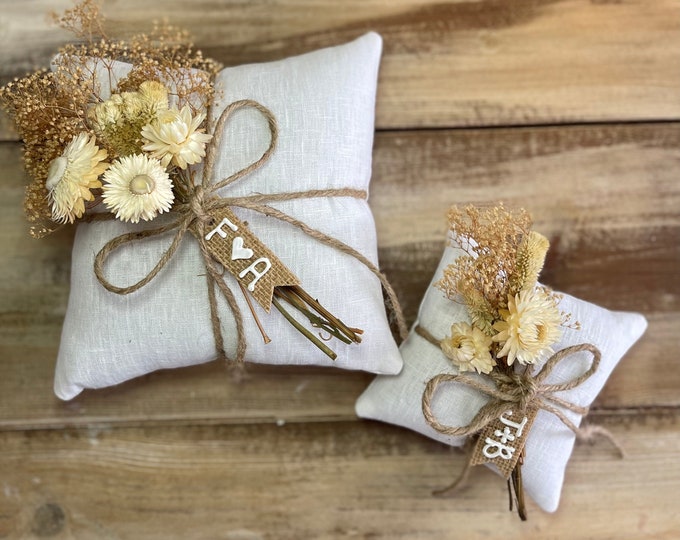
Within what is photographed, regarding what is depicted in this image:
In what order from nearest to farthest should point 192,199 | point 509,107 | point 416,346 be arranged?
point 192,199
point 416,346
point 509,107

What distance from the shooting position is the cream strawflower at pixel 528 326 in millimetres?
816

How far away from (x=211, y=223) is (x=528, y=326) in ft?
1.50

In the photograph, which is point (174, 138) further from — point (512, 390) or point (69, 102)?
point (512, 390)

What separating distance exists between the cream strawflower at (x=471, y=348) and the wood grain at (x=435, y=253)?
0.60 ft

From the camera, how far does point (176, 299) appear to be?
895mm

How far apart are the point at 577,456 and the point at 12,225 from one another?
106 centimetres

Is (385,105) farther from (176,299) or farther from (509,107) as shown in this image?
(176,299)

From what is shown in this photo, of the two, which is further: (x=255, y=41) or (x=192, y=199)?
(x=255, y=41)

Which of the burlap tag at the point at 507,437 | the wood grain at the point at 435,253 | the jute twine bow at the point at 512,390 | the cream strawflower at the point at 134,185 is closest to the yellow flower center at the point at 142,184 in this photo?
the cream strawflower at the point at 134,185

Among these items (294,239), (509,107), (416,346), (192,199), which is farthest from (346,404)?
(509,107)

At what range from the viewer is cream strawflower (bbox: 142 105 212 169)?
0.77 meters

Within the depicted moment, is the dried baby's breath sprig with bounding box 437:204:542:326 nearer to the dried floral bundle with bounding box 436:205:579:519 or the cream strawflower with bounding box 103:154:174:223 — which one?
the dried floral bundle with bounding box 436:205:579:519

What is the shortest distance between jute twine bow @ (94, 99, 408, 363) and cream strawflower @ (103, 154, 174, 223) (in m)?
0.07

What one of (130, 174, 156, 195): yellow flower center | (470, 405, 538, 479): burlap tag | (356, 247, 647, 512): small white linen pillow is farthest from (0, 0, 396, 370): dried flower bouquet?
(470, 405, 538, 479): burlap tag
